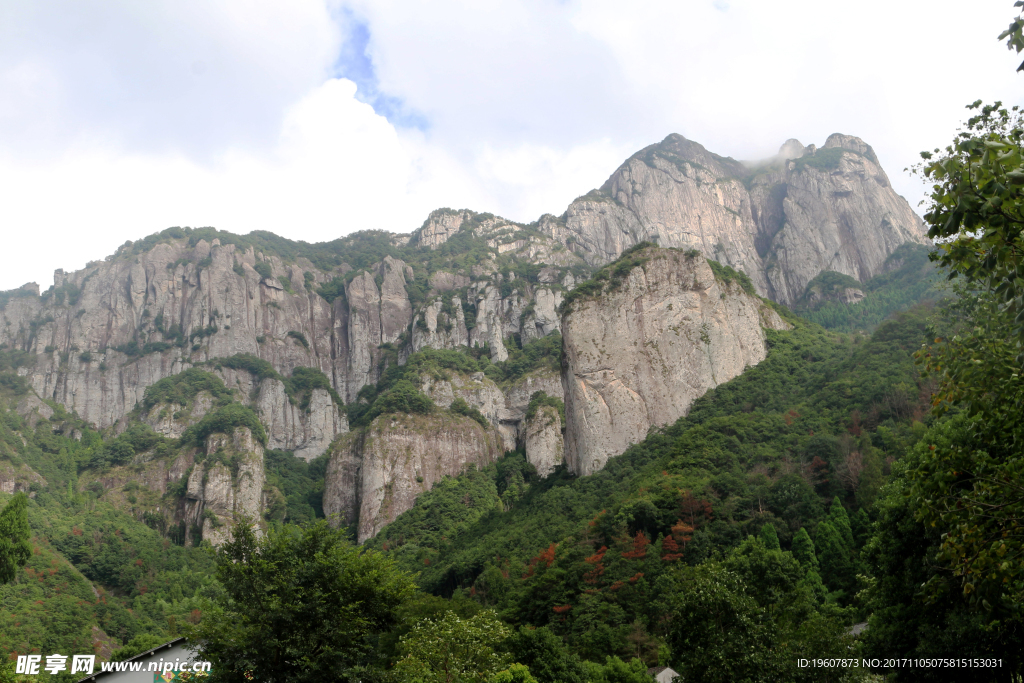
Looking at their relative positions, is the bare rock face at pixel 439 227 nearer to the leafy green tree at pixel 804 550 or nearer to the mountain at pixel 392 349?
the mountain at pixel 392 349

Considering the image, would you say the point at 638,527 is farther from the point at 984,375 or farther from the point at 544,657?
the point at 984,375

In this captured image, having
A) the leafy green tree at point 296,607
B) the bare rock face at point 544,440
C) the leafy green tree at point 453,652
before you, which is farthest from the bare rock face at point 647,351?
the leafy green tree at point 296,607

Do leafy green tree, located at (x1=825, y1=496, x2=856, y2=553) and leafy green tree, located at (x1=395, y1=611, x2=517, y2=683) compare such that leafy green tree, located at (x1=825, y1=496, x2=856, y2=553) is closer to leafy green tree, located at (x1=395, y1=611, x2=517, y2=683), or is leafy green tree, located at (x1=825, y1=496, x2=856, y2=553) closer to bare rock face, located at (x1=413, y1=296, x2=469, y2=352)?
leafy green tree, located at (x1=395, y1=611, x2=517, y2=683)

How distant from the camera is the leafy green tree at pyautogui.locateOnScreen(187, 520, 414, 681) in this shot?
17406 millimetres

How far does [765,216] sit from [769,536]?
15151cm

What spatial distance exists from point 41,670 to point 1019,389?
5655 centimetres

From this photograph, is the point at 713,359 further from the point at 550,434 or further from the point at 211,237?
the point at 211,237

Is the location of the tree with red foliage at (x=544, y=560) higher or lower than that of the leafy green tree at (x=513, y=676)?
higher

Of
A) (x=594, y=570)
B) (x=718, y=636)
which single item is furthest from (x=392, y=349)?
(x=718, y=636)

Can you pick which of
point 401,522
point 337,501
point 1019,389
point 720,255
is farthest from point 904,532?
point 720,255

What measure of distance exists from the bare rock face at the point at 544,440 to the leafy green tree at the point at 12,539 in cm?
6346

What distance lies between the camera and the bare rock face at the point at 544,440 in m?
99.9

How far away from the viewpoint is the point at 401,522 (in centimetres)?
8994

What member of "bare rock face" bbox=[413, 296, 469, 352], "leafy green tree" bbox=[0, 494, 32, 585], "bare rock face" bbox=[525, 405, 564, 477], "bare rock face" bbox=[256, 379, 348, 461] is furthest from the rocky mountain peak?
"leafy green tree" bbox=[0, 494, 32, 585]
